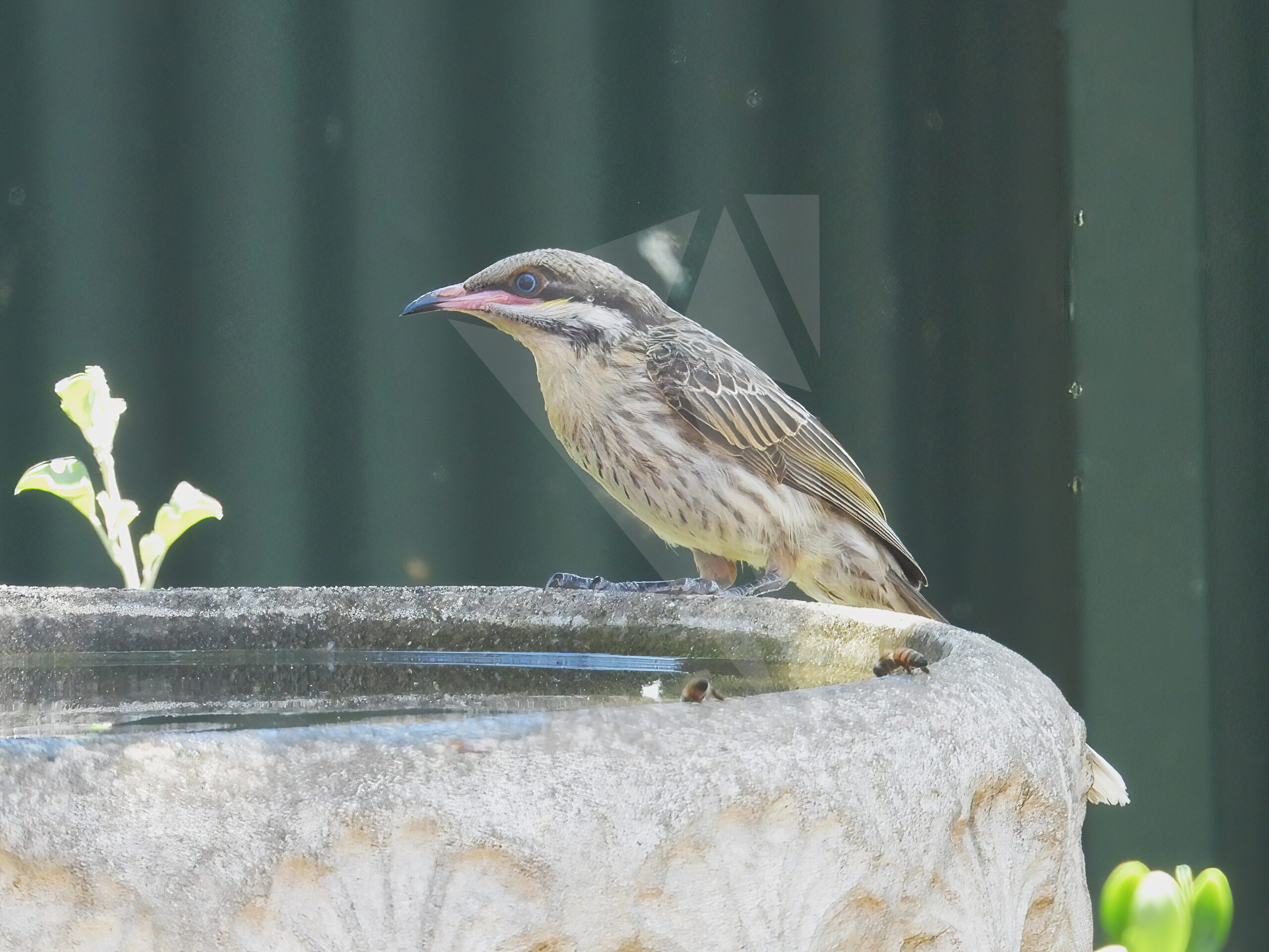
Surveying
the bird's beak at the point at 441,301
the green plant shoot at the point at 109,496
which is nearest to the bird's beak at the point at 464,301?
the bird's beak at the point at 441,301

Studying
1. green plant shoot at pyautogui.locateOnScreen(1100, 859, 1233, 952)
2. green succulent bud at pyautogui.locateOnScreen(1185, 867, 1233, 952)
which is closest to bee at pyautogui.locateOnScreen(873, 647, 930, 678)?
green plant shoot at pyautogui.locateOnScreen(1100, 859, 1233, 952)

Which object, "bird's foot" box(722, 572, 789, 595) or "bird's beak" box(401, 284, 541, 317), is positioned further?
"bird's foot" box(722, 572, 789, 595)

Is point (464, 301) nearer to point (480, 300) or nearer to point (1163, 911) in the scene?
point (480, 300)

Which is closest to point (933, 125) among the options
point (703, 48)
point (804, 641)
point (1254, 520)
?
point (703, 48)

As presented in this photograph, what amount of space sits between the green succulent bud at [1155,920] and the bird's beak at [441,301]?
116 centimetres

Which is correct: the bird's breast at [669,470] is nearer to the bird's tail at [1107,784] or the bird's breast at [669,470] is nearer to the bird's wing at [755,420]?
the bird's wing at [755,420]

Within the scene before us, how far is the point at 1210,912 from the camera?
72.1 inches

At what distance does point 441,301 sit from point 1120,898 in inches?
46.7

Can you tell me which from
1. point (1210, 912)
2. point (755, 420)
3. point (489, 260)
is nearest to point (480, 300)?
point (755, 420)

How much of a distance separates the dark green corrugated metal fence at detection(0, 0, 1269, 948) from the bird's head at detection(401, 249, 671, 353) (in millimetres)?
614

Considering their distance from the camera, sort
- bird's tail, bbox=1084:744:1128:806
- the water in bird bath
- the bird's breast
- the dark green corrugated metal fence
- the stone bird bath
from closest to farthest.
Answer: the stone bird bath, the water in bird bath, bird's tail, bbox=1084:744:1128:806, the bird's breast, the dark green corrugated metal fence

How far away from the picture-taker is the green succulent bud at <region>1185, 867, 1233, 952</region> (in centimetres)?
182

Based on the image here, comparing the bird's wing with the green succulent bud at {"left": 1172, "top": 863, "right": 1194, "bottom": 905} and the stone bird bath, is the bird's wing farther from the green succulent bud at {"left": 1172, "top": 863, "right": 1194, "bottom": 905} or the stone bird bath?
the stone bird bath

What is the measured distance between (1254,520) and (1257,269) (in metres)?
0.43
